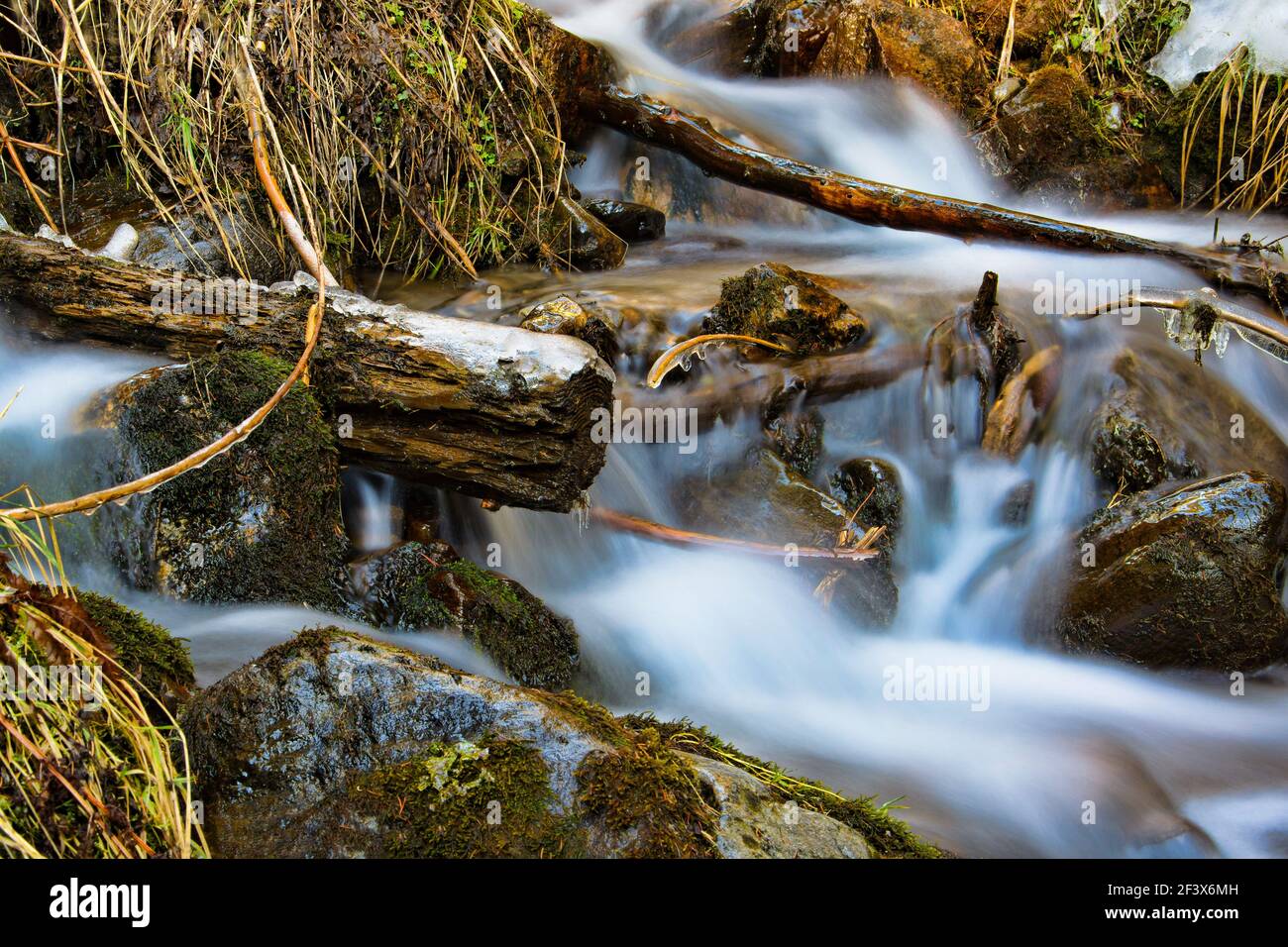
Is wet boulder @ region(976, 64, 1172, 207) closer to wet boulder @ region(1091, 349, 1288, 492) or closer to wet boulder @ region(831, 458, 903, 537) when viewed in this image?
wet boulder @ region(1091, 349, 1288, 492)

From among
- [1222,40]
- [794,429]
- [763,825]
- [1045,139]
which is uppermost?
[1222,40]

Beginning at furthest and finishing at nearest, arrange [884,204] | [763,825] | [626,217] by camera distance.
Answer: [626,217]
[884,204]
[763,825]

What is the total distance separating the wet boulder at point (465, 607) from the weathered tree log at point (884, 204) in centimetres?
384

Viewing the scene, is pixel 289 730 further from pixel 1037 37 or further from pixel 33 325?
pixel 1037 37

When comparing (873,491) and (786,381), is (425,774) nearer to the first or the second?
(873,491)

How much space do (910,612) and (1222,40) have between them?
606 centimetres

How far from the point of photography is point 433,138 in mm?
5691

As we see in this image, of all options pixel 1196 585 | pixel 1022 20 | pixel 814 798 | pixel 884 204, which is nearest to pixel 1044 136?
pixel 1022 20

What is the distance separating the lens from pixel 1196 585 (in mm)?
4270

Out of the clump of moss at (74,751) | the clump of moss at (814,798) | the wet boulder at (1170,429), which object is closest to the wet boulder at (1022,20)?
the wet boulder at (1170,429)

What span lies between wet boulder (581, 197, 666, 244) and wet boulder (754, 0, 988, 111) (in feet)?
7.29

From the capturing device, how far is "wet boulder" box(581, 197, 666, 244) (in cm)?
691

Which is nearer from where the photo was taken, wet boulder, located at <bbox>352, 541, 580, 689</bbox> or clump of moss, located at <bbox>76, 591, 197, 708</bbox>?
clump of moss, located at <bbox>76, 591, 197, 708</bbox>

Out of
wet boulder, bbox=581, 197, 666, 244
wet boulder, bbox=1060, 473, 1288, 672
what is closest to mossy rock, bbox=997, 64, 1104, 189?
wet boulder, bbox=581, 197, 666, 244
